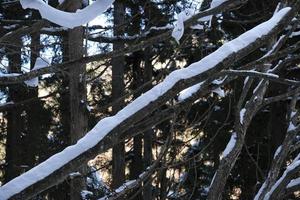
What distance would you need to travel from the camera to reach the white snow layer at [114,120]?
158 cm

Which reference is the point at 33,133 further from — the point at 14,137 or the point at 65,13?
the point at 65,13

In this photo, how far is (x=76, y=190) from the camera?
688 cm

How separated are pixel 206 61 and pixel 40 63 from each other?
1145 millimetres

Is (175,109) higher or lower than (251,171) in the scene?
higher

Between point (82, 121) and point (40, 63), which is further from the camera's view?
point (82, 121)

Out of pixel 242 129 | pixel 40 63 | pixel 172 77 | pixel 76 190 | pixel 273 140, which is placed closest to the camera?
pixel 172 77

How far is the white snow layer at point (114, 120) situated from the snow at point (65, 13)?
322 mm

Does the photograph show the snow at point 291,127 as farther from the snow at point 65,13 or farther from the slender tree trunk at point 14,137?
the slender tree trunk at point 14,137

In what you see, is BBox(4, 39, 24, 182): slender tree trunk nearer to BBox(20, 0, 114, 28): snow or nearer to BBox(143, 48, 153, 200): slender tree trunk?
BBox(143, 48, 153, 200): slender tree trunk

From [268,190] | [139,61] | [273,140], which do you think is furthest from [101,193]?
[139,61]

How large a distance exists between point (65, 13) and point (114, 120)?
14.7 inches

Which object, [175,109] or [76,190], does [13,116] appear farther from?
[175,109]

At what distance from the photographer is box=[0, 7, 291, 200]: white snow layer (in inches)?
62.2

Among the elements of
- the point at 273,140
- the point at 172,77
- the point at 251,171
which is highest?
the point at 172,77
